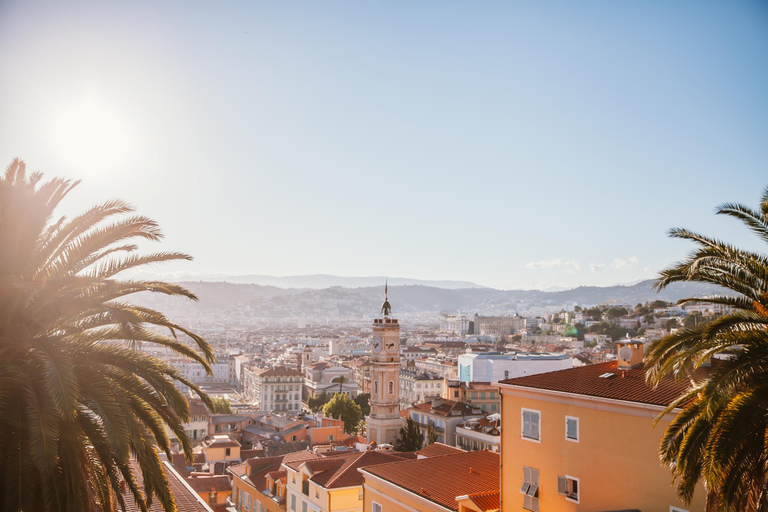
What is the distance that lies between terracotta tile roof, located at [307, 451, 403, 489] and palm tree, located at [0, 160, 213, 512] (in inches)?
467

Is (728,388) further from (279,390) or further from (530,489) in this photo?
(279,390)

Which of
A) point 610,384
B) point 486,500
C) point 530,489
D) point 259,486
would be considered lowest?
point 259,486

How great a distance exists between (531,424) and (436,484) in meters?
3.54

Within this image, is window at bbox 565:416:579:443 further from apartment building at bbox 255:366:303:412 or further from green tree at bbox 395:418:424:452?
apartment building at bbox 255:366:303:412

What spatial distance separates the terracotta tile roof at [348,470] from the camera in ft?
61.7

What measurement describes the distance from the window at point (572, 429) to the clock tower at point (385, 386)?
30.4 meters

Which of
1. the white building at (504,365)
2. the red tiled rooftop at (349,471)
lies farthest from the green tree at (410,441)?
the white building at (504,365)

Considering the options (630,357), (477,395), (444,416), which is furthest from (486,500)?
(477,395)

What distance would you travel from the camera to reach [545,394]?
11781 mm

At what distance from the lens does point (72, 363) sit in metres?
6.09

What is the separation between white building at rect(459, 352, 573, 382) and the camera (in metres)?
65.2

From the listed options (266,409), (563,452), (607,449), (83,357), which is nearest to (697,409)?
(607,449)

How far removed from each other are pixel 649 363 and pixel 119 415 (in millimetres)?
6418

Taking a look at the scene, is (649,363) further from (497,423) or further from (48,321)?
(497,423)
